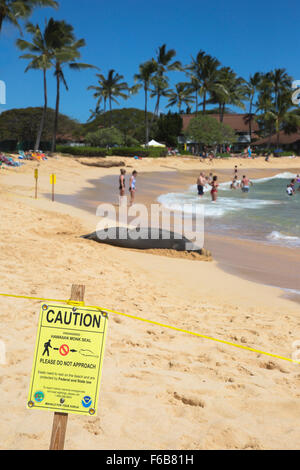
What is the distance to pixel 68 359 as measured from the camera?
7.35 ft

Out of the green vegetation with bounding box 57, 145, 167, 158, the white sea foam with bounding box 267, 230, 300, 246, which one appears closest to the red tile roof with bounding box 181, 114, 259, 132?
the green vegetation with bounding box 57, 145, 167, 158

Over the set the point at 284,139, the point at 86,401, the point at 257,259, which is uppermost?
the point at 284,139

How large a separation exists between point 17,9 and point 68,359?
29384 mm

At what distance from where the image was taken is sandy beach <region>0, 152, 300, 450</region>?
2854 millimetres

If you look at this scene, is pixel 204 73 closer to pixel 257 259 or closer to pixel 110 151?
pixel 110 151

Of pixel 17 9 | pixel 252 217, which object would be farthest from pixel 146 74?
pixel 252 217

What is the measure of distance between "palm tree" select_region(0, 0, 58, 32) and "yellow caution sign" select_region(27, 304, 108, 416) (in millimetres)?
26946

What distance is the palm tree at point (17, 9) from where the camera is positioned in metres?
24.5

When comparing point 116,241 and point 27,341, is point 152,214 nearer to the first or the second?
point 116,241

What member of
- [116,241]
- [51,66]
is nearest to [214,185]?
[116,241]

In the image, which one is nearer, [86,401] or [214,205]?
[86,401]

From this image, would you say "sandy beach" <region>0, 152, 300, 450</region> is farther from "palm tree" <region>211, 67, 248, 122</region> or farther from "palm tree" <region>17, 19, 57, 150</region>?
"palm tree" <region>211, 67, 248, 122</region>

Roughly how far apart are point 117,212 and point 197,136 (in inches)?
1811

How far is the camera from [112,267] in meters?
7.32
